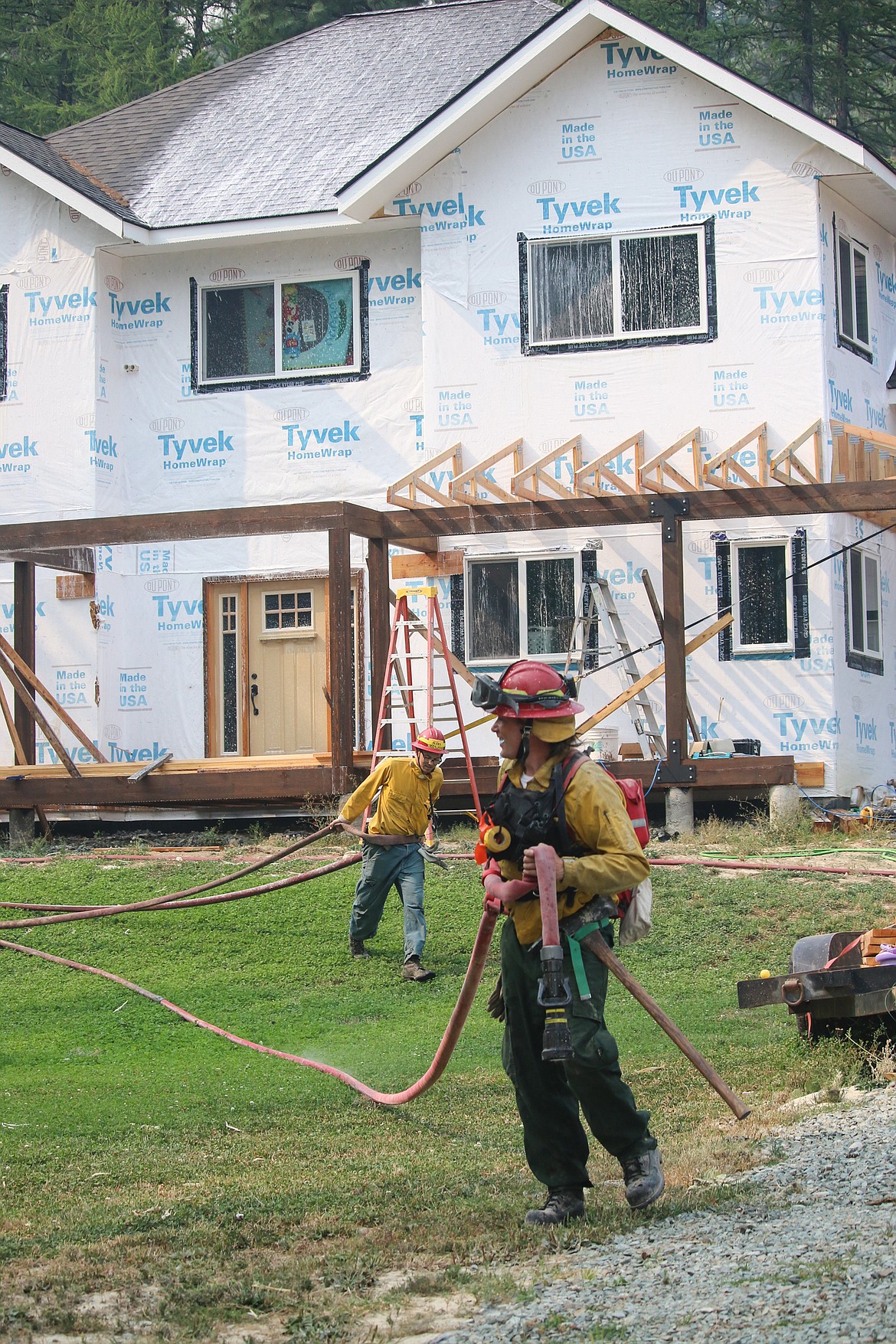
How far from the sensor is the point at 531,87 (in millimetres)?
19109

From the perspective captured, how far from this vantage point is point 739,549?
60.1 feet

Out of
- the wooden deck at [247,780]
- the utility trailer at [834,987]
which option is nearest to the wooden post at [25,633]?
the wooden deck at [247,780]

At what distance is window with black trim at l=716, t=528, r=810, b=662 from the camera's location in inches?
712

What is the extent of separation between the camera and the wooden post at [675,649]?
53.9 feet

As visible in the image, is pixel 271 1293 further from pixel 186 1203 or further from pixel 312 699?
pixel 312 699

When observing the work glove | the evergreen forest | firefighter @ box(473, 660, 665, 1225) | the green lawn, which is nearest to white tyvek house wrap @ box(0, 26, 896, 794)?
the green lawn

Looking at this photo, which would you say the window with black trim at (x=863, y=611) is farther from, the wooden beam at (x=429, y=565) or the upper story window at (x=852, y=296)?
the wooden beam at (x=429, y=565)

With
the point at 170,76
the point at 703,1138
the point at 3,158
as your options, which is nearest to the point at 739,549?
the point at 3,158

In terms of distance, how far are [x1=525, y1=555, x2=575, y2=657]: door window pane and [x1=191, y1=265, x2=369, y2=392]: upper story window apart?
133 inches

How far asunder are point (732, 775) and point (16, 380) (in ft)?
33.6

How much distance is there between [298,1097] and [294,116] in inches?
643

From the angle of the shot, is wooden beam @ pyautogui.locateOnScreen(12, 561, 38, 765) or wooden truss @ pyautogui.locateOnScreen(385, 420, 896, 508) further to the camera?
wooden beam @ pyautogui.locateOnScreen(12, 561, 38, 765)

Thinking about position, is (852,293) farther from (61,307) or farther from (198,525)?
(61,307)

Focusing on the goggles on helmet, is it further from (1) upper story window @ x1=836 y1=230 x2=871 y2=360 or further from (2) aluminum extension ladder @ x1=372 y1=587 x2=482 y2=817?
(1) upper story window @ x1=836 y1=230 x2=871 y2=360
